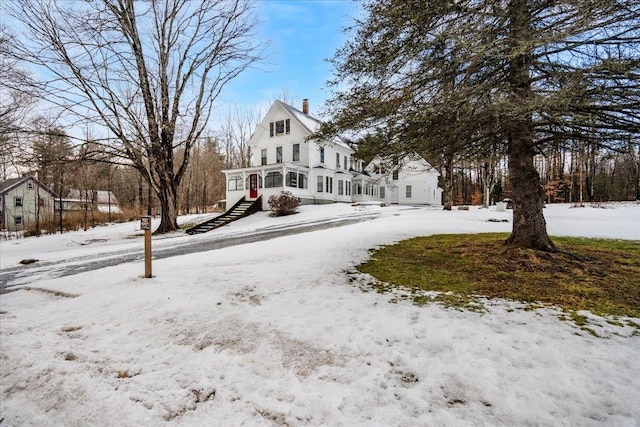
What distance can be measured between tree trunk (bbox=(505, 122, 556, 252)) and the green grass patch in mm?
336

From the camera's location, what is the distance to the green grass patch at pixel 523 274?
3943mm

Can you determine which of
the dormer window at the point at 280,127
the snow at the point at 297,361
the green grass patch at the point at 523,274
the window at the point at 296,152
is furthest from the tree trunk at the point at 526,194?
the dormer window at the point at 280,127

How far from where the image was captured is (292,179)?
22.3 meters

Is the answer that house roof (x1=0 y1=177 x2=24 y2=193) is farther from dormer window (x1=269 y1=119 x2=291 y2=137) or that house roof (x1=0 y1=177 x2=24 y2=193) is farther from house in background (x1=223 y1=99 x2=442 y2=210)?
dormer window (x1=269 y1=119 x2=291 y2=137)

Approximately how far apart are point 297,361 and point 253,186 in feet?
69.9

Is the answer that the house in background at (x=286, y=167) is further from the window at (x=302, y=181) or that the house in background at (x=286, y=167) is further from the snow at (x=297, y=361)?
the snow at (x=297, y=361)

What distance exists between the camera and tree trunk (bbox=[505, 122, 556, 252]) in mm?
5754

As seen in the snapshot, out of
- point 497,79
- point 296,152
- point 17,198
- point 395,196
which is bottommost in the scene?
point 395,196

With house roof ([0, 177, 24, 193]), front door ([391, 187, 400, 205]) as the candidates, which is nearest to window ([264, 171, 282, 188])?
front door ([391, 187, 400, 205])

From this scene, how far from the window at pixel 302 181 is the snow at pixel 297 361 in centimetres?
1877

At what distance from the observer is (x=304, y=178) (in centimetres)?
2352

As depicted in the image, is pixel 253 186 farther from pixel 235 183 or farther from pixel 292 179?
pixel 292 179

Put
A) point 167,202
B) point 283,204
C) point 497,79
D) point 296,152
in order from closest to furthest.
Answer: point 497,79
point 167,202
point 283,204
point 296,152

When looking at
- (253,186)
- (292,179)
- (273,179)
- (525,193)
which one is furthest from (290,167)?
(525,193)
